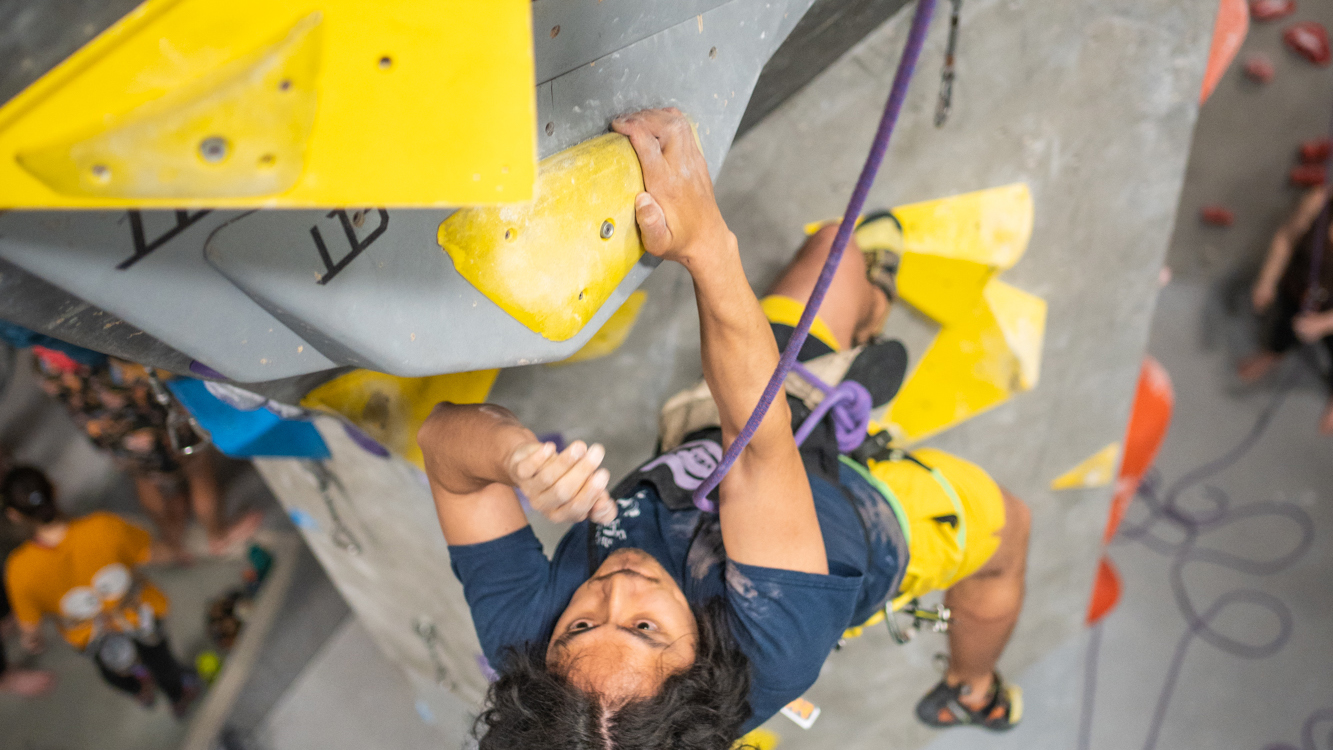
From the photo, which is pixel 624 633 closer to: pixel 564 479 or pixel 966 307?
pixel 564 479

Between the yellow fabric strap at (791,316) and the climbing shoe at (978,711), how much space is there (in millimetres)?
965

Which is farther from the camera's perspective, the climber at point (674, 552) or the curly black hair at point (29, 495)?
the curly black hair at point (29, 495)

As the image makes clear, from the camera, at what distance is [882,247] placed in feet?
5.63

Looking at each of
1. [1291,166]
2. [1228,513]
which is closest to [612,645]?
[1228,513]

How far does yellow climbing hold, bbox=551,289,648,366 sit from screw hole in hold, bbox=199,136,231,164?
973 millimetres

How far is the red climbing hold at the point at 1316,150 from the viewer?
339cm

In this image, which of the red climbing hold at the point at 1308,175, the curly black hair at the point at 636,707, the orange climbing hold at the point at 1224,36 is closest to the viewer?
the curly black hair at the point at 636,707

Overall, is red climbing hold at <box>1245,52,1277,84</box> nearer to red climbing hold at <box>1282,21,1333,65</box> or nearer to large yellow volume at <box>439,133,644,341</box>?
red climbing hold at <box>1282,21,1333,65</box>

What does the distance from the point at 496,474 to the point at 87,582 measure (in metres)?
2.12

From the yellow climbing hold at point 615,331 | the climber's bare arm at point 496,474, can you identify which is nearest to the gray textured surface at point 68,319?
the climber's bare arm at point 496,474

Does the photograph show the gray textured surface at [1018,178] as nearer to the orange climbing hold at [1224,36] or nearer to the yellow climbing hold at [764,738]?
the orange climbing hold at [1224,36]

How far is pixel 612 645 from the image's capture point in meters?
1.04

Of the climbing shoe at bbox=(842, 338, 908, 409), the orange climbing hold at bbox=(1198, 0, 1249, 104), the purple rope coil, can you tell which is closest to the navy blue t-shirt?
the purple rope coil

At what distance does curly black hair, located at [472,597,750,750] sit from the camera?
1024mm
